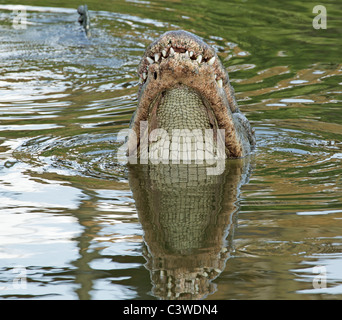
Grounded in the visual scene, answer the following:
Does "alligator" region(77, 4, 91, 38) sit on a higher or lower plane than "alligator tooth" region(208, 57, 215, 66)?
lower

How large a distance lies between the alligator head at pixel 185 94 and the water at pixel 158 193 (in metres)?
0.29

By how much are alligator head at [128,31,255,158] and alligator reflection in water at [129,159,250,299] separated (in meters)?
0.29

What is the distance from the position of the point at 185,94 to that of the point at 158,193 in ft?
2.54

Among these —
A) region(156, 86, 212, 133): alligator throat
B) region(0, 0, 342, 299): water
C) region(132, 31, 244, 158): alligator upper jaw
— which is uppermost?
region(132, 31, 244, 158): alligator upper jaw

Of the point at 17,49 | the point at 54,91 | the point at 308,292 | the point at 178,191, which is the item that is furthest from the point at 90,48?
the point at 308,292

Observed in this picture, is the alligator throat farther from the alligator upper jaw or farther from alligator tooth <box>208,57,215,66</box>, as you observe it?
alligator tooth <box>208,57,215,66</box>

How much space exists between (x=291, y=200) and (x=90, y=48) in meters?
6.59

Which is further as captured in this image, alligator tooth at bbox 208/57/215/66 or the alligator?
the alligator

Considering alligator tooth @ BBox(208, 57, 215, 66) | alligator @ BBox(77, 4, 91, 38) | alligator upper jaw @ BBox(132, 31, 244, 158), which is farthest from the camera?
alligator @ BBox(77, 4, 91, 38)

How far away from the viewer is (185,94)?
4.90 meters

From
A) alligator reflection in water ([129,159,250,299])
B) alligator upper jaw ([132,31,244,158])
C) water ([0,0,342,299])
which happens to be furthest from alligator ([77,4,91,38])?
alligator upper jaw ([132,31,244,158])

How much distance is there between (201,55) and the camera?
4422mm

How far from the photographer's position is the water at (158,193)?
3227 mm

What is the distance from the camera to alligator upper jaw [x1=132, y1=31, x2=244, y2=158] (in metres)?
4.32
